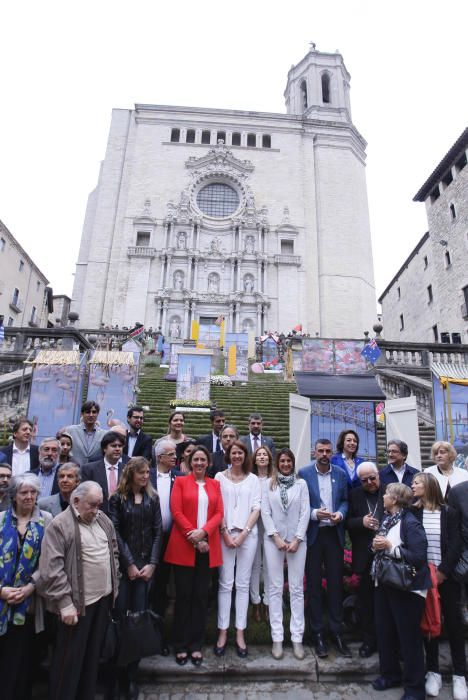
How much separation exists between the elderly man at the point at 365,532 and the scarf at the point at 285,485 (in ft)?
2.05

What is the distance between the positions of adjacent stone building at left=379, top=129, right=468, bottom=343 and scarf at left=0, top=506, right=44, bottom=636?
18796 millimetres

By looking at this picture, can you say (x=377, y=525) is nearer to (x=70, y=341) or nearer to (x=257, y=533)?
(x=257, y=533)

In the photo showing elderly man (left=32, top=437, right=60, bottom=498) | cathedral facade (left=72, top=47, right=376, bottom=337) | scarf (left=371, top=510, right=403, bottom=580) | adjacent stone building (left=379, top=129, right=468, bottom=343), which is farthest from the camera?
cathedral facade (left=72, top=47, right=376, bottom=337)

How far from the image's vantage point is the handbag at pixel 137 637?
3068 mm

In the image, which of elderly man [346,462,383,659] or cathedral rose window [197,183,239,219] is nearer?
elderly man [346,462,383,659]

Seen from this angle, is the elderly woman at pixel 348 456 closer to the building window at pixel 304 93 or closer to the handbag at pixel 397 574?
the handbag at pixel 397 574

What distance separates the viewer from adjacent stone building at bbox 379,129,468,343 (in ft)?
74.5

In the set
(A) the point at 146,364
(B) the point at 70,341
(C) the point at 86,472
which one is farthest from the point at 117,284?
(C) the point at 86,472

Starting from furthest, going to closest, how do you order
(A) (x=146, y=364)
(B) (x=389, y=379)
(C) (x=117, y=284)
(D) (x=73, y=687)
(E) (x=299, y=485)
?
(C) (x=117, y=284) < (A) (x=146, y=364) < (B) (x=389, y=379) < (E) (x=299, y=485) < (D) (x=73, y=687)

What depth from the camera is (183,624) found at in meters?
3.64

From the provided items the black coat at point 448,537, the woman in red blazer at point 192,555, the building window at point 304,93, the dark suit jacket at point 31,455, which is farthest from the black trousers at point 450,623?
the building window at point 304,93

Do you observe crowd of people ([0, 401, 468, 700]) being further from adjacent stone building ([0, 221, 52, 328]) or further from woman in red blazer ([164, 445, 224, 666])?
adjacent stone building ([0, 221, 52, 328])

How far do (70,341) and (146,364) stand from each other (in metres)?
6.45

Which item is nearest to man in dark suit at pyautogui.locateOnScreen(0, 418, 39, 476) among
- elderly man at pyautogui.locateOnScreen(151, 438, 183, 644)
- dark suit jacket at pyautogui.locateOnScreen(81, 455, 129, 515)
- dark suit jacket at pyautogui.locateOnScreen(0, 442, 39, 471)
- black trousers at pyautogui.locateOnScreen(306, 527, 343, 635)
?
dark suit jacket at pyautogui.locateOnScreen(0, 442, 39, 471)
